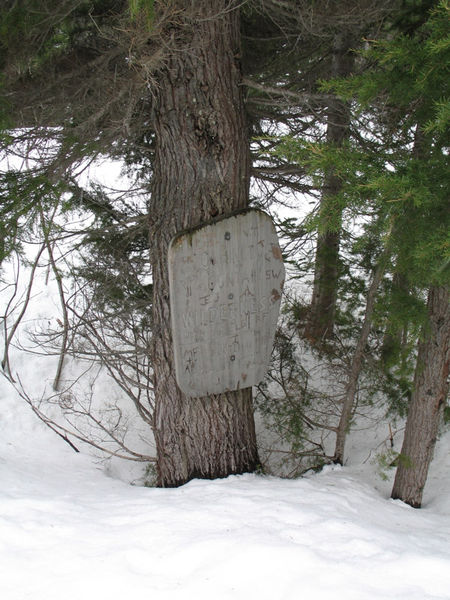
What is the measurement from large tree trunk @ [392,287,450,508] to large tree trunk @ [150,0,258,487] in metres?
1.43

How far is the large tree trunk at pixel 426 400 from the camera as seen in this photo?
12.3 ft

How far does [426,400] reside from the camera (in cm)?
396

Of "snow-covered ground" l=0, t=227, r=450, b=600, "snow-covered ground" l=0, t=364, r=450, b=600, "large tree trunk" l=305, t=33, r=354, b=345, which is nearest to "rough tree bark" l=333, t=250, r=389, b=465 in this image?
"snow-covered ground" l=0, t=227, r=450, b=600

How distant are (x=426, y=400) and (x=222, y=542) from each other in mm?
2189

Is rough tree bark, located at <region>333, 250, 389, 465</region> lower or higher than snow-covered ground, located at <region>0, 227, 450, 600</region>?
higher

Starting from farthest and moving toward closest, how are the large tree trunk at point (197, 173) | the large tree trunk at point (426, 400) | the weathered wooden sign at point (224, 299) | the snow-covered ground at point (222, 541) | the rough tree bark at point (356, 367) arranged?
1. the rough tree bark at point (356, 367)
2. the large tree trunk at point (426, 400)
3. the large tree trunk at point (197, 173)
4. the weathered wooden sign at point (224, 299)
5. the snow-covered ground at point (222, 541)

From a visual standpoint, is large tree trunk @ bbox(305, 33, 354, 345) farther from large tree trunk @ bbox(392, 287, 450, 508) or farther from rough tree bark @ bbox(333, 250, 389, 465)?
large tree trunk @ bbox(392, 287, 450, 508)

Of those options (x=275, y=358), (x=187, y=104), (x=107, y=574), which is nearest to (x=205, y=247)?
(x=187, y=104)

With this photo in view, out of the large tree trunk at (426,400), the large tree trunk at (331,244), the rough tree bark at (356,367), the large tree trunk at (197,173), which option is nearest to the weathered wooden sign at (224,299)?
the large tree trunk at (197,173)

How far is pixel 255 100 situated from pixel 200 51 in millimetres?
595

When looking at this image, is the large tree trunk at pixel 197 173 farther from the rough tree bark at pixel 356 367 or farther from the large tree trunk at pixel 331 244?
the rough tree bark at pixel 356 367

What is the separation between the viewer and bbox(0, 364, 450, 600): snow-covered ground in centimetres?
223

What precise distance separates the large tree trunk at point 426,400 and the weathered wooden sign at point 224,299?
1.25 m

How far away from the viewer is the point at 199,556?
249 centimetres
